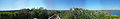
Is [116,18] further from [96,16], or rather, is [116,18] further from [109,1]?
[96,16]

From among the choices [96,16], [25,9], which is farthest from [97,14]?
[25,9]

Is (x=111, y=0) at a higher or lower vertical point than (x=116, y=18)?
higher

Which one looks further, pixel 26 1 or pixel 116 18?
pixel 26 1

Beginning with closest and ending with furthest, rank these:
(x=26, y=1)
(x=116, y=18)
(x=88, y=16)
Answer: (x=88, y=16) < (x=116, y=18) < (x=26, y=1)

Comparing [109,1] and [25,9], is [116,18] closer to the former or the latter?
[109,1]

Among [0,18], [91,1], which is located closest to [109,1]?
[91,1]

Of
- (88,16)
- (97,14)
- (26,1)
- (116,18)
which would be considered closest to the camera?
(88,16)
